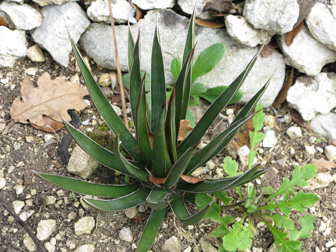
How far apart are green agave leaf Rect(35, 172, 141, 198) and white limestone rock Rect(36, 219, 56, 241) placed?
37cm

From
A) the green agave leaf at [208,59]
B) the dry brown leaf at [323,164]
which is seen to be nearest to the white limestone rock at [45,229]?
the green agave leaf at [208,59]

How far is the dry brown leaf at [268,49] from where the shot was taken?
2371 mm

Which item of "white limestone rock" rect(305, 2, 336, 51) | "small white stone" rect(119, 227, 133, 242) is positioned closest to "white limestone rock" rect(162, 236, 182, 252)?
"small white stone" rect(119, 227, 133, 242)

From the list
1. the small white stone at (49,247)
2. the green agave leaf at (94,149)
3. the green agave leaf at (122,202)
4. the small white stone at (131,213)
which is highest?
the green agave leaf at (94,149)

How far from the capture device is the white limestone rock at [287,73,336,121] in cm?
234

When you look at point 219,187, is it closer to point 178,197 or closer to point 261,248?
point 178,197

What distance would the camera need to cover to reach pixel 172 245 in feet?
5.92

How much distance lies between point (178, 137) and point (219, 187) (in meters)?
0.38

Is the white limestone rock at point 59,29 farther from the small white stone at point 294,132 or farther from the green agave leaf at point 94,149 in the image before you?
the small white stone at point 294,132

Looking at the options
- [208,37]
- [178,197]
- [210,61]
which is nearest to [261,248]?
[178,197]

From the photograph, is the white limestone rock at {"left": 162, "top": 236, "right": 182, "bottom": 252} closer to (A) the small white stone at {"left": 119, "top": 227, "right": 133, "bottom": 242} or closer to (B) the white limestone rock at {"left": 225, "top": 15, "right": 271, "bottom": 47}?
(A) the small white stone at {"left": 119, "top": 227, "right": 133, "bottom": 242}

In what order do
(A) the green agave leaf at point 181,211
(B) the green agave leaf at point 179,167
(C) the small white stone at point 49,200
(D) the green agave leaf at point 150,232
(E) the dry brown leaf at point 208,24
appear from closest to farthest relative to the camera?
(B) the green agave leaf at point 179,167 < (A) the green agave leaf at point 181,211 < (D) the green agave leaf at point 150,232 < (C) the small white stone at point 49,200 < (E) the dry brown leaf at point 208,24

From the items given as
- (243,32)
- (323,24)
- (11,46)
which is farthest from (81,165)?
(323,24)

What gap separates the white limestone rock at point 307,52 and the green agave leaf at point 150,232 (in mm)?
1352
